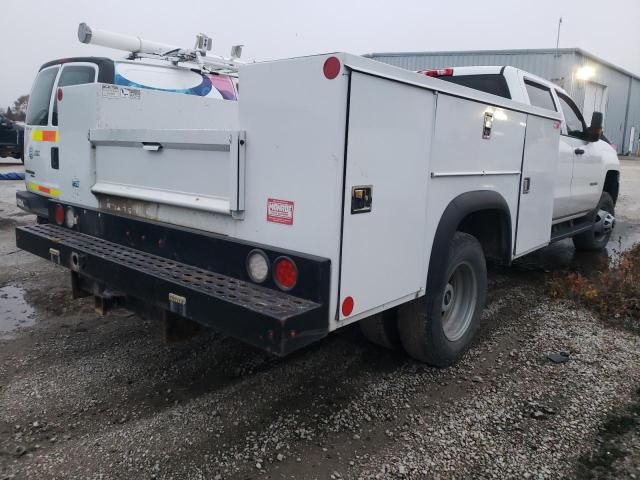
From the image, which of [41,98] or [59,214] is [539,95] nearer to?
[59,214]

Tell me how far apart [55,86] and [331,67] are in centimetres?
584

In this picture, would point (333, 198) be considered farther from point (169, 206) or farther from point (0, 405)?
point (0, 405)

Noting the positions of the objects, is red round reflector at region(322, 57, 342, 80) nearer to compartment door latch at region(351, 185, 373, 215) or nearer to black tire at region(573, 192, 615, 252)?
compartment door latch at region(351, 185, 373, 215)

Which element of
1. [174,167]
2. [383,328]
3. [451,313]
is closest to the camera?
[174,167]

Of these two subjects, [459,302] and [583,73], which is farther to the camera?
[583,73]

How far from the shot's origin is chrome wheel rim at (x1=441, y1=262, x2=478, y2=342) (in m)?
3.94

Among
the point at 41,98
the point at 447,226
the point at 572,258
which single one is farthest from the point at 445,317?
the point at 41,98

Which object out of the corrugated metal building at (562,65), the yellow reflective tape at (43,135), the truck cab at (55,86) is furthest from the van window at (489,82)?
the corrugated metal building at (562,65)

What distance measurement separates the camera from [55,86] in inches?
273

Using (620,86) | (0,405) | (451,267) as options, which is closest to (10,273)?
(0,405)

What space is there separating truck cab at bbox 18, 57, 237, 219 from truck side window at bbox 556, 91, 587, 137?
179 inches

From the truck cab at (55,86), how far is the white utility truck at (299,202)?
285 centimetres

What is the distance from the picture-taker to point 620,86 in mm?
33031

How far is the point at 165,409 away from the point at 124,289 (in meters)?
0.78
